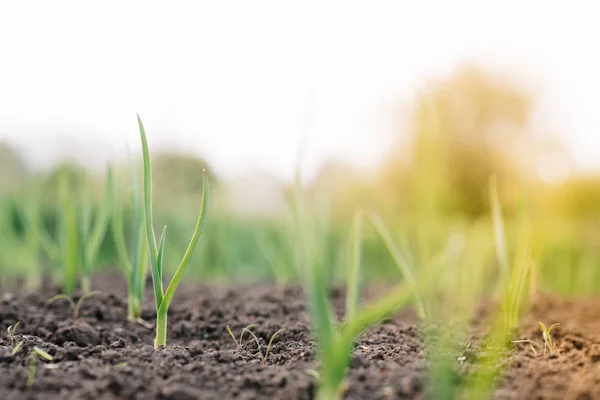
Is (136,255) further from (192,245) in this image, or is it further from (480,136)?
(480,136)

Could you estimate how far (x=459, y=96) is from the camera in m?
19.8

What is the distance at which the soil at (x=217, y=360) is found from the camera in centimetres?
103

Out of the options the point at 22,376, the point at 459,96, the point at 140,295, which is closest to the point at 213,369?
the point at 22,376

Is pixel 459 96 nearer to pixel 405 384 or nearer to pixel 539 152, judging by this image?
pixel 539 152

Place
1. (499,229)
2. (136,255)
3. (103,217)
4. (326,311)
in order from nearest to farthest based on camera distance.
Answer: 1. (326,311)
2. (499,229)
3. (136,255)
4. (103,217)

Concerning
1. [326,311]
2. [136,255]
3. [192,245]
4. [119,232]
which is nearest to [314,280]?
[326,311]

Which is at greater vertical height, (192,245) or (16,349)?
(192,245)

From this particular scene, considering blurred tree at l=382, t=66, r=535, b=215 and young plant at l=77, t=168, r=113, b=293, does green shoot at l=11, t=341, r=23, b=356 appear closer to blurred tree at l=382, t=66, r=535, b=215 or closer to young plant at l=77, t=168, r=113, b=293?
young plant at l=77, t=168, r=113, b=293

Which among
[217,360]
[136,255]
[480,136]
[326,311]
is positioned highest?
[326,311]

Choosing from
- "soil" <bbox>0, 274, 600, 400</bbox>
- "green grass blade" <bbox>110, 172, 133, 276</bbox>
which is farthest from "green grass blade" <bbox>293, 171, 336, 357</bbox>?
"green grass blade" <bbox>110, 172, 133, 276</bbox>

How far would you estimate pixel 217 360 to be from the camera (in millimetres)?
1303

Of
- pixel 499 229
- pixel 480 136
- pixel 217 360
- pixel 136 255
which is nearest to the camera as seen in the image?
pixel 217 360

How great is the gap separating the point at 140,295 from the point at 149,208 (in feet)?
1.85

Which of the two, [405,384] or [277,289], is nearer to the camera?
[405,384]
